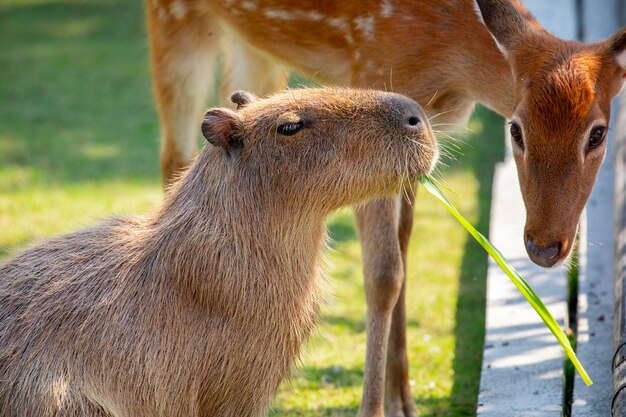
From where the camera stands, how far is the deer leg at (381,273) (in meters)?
4.70

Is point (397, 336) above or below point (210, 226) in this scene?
below

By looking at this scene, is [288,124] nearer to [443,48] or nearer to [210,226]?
[210,226]

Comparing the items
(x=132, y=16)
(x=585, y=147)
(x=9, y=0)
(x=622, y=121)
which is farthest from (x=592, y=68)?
(x=9, y=0)

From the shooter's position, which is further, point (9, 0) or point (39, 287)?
point (9, 0)

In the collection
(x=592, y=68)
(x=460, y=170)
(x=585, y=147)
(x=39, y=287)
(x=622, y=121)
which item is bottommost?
(x=460, y=170)

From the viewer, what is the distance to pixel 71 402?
3523 millimetres

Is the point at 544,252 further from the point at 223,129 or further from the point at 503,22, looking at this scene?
the point at 223,129

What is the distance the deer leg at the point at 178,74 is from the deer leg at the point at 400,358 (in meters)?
1.57

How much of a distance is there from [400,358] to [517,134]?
1.51m

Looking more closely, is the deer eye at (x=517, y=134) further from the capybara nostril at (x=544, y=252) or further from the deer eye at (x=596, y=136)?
the capybara nostril at (x=544, y=252)

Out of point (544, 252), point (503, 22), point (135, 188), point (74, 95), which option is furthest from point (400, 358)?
point (74, 95)

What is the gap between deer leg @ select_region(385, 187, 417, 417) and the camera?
502 centimetres

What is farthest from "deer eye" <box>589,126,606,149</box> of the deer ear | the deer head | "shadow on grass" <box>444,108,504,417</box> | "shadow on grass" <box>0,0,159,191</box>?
"shadow on grass" <box>0,0,159,191</box>

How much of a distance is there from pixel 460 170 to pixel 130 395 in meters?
5.34
